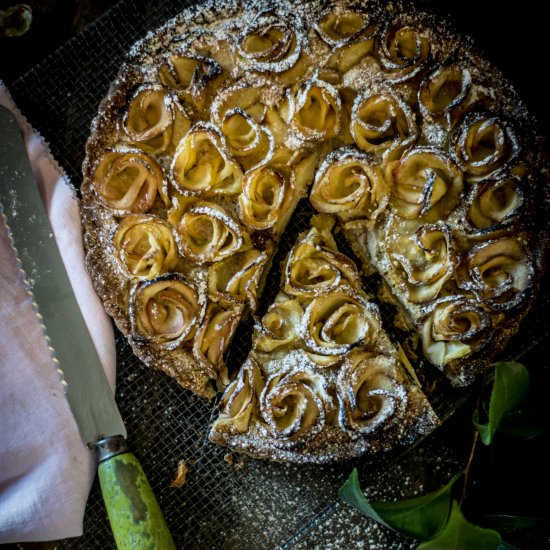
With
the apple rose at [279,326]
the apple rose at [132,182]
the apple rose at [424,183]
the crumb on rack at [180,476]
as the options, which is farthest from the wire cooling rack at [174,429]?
the apple rose at [424,183]

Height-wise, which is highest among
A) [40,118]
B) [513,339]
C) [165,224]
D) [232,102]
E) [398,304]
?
[40,118]

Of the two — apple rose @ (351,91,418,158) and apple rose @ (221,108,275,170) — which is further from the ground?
apple rose @ (221,108,275,170)

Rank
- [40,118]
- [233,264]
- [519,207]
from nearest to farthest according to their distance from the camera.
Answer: [519,207] → [233,264] → [40,118]

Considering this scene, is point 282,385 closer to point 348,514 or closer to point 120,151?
point 348,514

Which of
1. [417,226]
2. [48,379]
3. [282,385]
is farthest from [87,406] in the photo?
[417,226]

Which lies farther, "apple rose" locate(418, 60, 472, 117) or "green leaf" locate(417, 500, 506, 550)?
"apple rose" locate(418, 60, 472, 117)

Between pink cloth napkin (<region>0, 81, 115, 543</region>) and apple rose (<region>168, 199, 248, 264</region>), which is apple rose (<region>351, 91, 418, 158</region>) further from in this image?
pink cloth napkin (<region>0, 81, 115, 543</region>)

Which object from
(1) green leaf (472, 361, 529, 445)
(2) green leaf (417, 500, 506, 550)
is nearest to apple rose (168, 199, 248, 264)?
(1) green leaf (472, 361, 529, 445)
